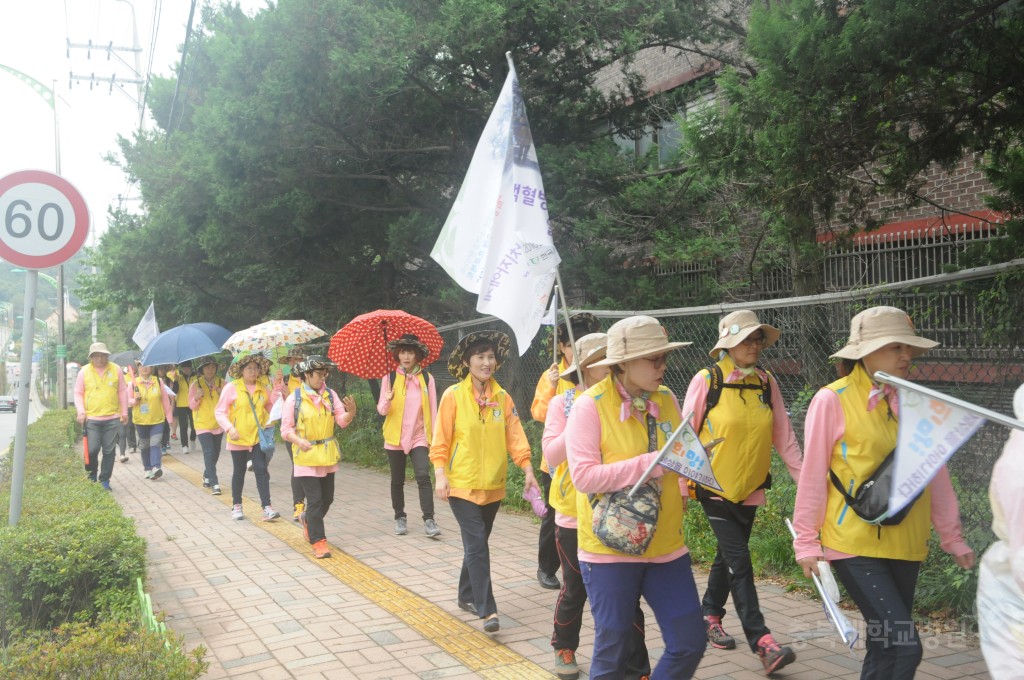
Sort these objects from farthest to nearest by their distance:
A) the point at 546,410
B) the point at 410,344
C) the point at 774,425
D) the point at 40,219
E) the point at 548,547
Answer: the point at 410,344, the point at 546,410, the point at 548,547, the point at 40,219, the point at 774,425

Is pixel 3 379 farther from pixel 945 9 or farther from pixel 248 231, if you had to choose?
pixel 945 9

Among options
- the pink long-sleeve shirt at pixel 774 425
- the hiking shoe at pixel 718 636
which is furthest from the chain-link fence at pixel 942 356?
the hiking shoe at pixel 718 636

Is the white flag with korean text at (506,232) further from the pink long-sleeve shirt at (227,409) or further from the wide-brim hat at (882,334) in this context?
the pink long-sleeve shirt at (227,409)

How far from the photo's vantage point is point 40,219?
6.18 meters

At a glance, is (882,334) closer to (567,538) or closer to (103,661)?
(567,538)

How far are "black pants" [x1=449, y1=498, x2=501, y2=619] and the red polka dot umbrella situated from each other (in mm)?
3475

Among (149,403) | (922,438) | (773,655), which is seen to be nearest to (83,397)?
(149,403)

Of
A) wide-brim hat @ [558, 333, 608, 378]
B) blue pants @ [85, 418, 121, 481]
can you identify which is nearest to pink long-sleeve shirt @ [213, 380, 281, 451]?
blue pants @ [85, 418, 121, 481]

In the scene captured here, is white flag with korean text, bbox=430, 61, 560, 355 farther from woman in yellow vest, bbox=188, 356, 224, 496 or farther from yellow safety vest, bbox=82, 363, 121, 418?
yellow safety vest, bbox=82, 363, 121, 418

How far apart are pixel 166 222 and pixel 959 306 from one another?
16114 mm

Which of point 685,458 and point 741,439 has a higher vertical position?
point 685,458

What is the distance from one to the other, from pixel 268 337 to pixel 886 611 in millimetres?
10393

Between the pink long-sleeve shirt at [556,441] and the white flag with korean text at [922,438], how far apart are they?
5.43ft

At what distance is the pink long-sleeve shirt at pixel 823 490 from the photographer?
11.9ft
